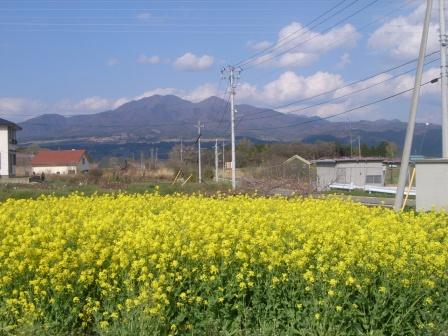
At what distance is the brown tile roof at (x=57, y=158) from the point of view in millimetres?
105188

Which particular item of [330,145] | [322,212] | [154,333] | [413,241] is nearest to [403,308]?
[413,241]

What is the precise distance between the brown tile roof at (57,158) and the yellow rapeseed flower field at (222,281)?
327ft

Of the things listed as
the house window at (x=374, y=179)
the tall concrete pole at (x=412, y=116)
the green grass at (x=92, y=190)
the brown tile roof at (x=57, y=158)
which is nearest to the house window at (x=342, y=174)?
the house window at (x=374, y=179)

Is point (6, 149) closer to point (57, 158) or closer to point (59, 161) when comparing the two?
point (59, 161)

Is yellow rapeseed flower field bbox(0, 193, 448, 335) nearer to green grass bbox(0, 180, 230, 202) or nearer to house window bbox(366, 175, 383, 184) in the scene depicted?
green grass bbox(0, 180, 230, 202)

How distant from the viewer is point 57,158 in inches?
4227

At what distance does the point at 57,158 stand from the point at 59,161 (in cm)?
159

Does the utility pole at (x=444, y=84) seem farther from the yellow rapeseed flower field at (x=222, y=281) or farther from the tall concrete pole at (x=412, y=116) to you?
the yellow rapeseed flower field at (x=222, y=281)

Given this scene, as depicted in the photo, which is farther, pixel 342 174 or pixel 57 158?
pixel 57 158

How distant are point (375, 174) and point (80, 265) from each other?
5175 centimetres

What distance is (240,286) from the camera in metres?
6.08

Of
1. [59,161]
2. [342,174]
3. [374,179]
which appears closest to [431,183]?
[374,179]

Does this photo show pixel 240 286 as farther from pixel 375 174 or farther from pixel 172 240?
pixel 375 174

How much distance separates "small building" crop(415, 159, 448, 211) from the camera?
79.6 feet
